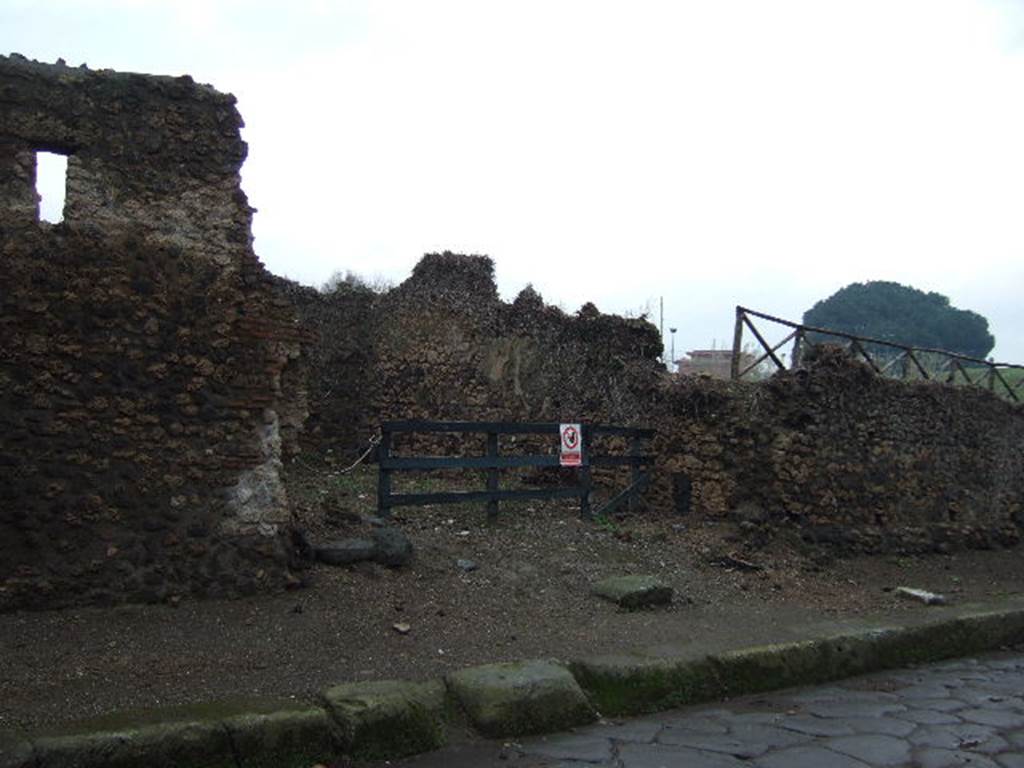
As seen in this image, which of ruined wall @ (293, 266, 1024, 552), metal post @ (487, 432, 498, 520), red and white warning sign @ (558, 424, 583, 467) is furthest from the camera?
ruined wall @ (293, 266, 1024, 552)

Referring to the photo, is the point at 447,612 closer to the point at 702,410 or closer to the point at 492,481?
the point at 492,481

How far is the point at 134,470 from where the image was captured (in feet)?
19.0

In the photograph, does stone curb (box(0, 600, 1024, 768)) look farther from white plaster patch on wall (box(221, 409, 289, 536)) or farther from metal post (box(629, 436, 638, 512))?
metal post (box(629, 436, 638, 512))

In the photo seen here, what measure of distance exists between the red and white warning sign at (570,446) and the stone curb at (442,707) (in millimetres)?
3718

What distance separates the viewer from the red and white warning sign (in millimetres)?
9781

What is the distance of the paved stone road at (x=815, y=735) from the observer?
443cm

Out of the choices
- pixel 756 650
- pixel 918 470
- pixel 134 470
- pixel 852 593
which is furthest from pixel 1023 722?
pixel 918 470

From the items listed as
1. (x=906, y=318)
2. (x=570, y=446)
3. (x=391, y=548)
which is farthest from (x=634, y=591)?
(x=906, y=318)

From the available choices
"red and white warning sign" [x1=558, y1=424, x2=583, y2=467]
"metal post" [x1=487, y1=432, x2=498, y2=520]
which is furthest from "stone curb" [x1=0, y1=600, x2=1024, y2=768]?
"red and white warning sign" [x1=558, y1=424, x2=583, y2=467]

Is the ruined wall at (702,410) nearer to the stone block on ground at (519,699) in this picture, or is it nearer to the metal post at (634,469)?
the metal post at (634,469)

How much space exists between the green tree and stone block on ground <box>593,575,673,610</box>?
1766 inches

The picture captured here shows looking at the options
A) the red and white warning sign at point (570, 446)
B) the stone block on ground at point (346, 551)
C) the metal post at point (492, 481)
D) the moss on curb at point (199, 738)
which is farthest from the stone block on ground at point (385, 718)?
the red and white warning sign at point (570, 446)

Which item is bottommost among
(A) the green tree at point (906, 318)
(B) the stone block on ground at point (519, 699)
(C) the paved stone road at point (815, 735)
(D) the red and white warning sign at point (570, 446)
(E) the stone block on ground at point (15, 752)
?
(C) the paved stone road at point (815, 735)

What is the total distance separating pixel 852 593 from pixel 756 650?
10.0 ft
